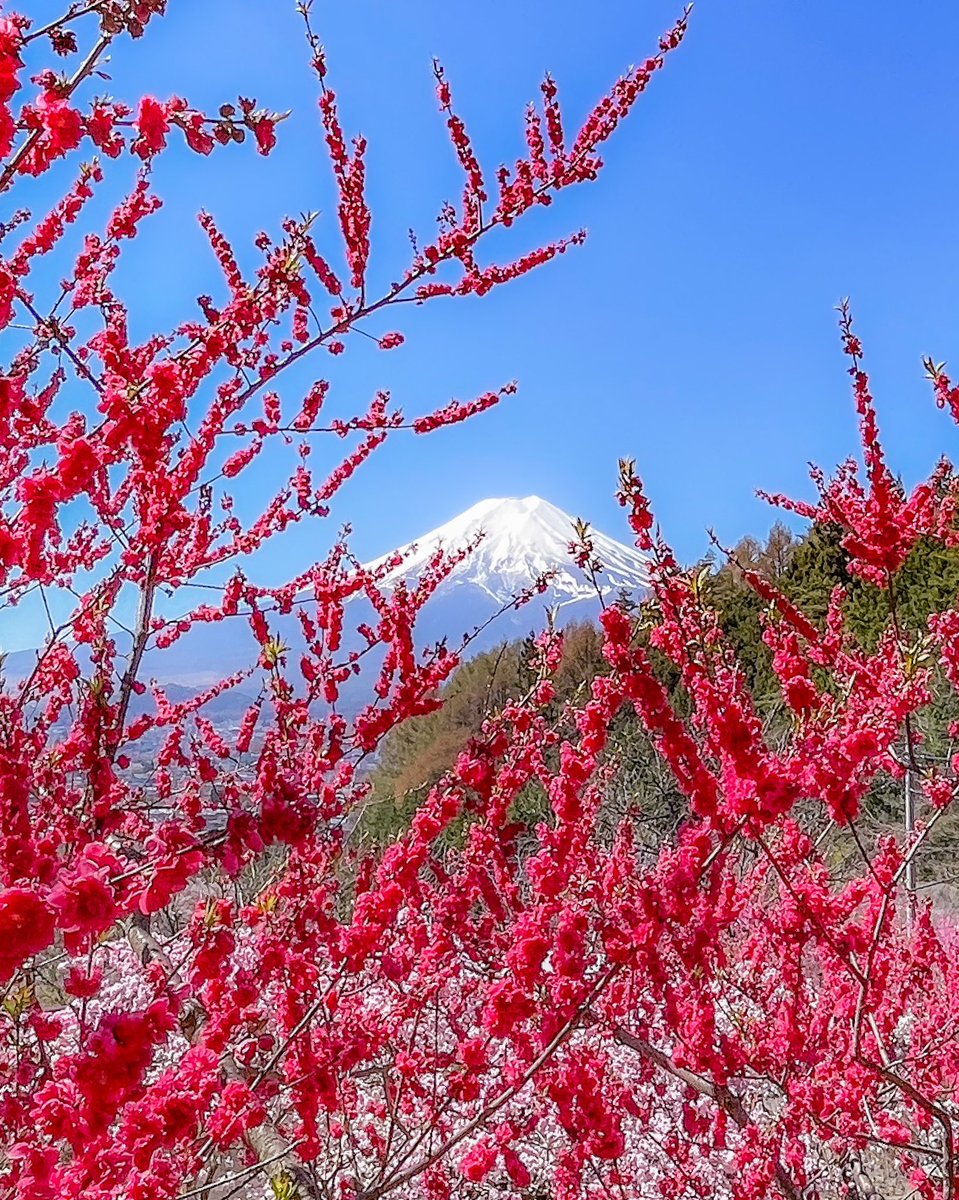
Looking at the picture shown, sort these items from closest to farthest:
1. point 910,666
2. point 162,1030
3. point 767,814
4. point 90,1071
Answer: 1. point 90,1071
2. point 162,1030
3. point 767,814
4. point 910,666

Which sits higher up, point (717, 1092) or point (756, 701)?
point (756, 701)

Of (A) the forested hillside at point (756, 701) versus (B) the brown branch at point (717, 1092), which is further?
(A) the forested hillside at point (756, 701)

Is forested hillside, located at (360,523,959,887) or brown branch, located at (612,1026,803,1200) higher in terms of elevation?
forested hillside, located at (360,523,959,887)

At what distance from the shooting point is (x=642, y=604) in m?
2.91

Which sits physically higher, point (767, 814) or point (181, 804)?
point (181, 804)

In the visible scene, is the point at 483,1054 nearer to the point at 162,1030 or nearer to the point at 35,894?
the point at 162,1030

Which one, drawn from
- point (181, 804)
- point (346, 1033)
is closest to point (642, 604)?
point (181, 804)

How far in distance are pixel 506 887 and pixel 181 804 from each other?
231 cm

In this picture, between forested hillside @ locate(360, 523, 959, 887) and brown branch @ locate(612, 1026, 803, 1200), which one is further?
forested hillside @ locate(360, 523, 959, 887)

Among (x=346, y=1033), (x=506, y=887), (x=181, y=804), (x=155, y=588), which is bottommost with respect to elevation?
(x=346, y=1033)

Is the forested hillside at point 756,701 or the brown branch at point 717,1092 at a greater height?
the forested hillside at point 756,701

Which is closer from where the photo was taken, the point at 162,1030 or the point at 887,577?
the point at 162,1030

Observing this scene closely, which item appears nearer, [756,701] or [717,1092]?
[717,1092]

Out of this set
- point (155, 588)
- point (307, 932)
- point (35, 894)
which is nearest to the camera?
point (35, 894)
